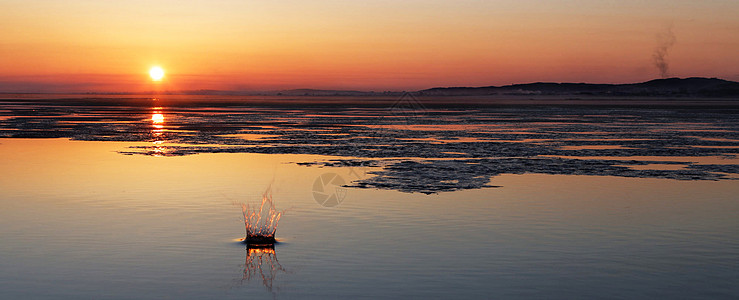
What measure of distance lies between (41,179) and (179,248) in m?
10.9

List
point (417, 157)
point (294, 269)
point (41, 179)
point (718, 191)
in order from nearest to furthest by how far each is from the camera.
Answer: point (294, 269) < point (718, 191) < point (41, 179) < point (417, 157)

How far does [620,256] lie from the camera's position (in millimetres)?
12594

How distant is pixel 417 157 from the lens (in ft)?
94.6

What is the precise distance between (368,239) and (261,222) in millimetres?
2516

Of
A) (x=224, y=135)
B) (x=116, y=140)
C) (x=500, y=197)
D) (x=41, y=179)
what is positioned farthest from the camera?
(x=224, y=135)

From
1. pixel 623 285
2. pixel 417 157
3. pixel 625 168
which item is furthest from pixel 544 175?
pixel 623 285

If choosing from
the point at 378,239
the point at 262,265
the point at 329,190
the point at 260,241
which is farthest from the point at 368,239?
the point at 329,190

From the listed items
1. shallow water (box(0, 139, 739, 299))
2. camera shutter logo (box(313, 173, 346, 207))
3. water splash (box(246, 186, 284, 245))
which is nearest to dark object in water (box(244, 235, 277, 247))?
water splash (box(246, 186, 284, 245))

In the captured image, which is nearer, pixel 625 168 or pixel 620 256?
pixel 620 256

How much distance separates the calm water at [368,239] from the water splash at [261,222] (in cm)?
23

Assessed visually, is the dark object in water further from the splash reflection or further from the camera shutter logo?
the camera shutter logo

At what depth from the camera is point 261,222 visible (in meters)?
15.3

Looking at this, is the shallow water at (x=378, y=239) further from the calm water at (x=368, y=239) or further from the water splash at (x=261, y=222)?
the water splash at (x=261, y=222)

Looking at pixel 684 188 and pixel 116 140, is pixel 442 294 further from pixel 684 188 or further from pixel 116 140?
pixel 116 140
